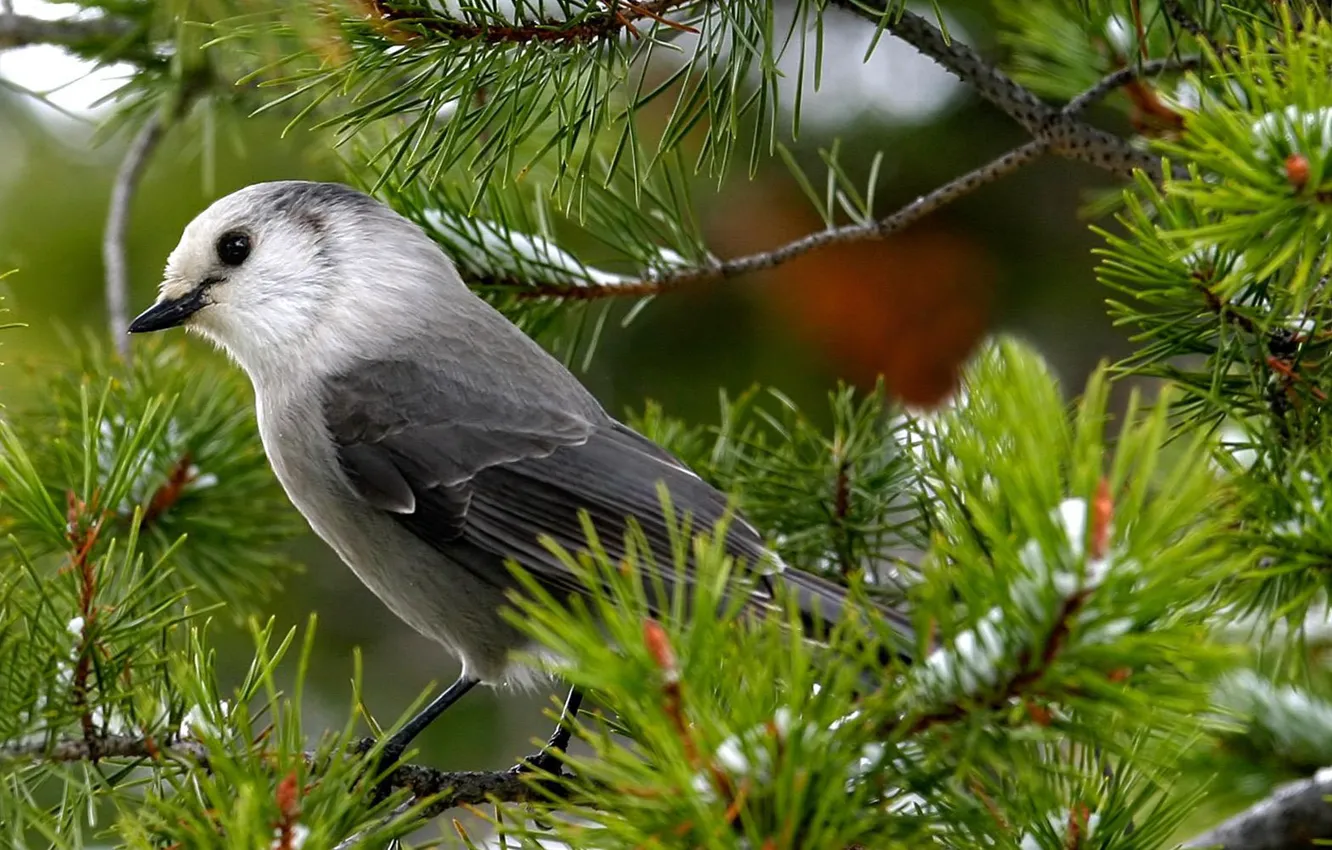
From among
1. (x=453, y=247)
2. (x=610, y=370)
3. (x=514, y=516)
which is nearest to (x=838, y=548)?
(x=514, y=516)

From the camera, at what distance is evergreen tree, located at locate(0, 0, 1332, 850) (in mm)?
1051

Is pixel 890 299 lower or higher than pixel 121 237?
higher

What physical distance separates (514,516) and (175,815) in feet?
3.33

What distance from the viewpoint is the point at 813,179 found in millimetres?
3896

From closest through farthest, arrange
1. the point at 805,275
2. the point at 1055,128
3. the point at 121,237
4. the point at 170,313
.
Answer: the point at 1055,128 < the point at 170,313 < the point at 121,237 < the point at 805,275

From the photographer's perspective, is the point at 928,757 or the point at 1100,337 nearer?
the point at 928,757

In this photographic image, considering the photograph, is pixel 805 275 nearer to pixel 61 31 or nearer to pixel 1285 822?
pixel 61 31

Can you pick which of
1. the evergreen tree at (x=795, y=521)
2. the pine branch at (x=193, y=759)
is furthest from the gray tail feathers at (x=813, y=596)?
the pine branch at (x=193, y=759)

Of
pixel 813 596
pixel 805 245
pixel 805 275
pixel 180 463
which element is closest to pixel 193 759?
pixel 813 596

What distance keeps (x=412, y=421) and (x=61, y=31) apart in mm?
1090

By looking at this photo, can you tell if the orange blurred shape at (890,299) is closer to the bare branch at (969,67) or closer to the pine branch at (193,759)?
the bare branch at (969,67)

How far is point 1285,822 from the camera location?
5.65 feet

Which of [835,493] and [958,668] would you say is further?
[835,493]

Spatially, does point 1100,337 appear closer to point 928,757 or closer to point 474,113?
point 474,113
